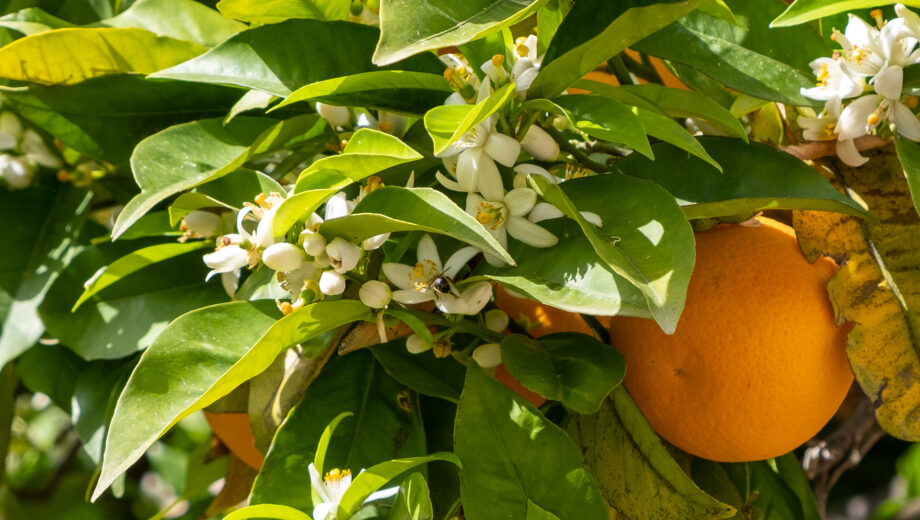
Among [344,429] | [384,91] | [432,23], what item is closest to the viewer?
[432,23]

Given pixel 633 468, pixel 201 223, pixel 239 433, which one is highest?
pixel 201 223

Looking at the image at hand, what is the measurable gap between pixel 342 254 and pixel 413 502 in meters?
0.15

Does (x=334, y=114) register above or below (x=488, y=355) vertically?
above

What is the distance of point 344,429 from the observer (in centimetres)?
65

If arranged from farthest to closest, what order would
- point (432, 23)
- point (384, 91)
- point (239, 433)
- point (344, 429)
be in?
1. point (239, 433)
2. point (344, 429)
3. point (384, 91)
4. point (432, 23)

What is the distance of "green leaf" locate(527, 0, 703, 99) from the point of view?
0.49m

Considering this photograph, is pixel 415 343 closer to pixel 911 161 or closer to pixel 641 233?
pixel 641 233

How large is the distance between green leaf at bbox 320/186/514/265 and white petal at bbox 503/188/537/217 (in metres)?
0.05

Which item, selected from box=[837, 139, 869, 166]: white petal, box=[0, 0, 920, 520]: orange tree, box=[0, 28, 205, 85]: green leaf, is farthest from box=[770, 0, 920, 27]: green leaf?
box=[0, 28, 205, 85]: green leaf

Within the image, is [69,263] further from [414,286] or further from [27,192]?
[414,286]

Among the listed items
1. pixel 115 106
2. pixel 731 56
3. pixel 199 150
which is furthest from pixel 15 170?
pixel 731 56

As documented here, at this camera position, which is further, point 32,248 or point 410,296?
point 32,248

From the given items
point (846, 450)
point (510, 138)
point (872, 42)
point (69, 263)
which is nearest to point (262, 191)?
point (510, 138)

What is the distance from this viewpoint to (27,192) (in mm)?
841
